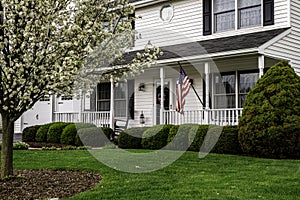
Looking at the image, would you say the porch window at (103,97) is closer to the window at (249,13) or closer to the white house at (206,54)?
the white house at (206,54)

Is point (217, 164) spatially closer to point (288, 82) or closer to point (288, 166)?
point (288, 166)

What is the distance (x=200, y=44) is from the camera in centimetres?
1457

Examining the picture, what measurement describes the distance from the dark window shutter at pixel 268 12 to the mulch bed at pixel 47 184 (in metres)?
8.54

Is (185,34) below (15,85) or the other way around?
the other way around

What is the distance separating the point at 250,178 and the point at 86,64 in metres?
3.50

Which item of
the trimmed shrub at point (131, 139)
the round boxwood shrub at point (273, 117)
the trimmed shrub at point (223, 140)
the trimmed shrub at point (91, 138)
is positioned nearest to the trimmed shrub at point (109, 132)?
the trimmed shrub at point (91, 138)

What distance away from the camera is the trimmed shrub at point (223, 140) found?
36.1 feet

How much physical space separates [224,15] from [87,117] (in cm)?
706

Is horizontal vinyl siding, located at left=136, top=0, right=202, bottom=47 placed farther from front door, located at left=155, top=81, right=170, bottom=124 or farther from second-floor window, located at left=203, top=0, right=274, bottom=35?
front door, located at left=155, top=81, right=170, bottom=124

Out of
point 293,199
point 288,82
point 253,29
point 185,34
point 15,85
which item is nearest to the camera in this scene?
point 293,199

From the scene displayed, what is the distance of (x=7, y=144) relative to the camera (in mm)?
7082

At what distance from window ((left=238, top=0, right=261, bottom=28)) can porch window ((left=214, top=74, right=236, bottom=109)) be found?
1898mm

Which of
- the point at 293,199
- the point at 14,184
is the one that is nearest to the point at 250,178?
the point at 293,199

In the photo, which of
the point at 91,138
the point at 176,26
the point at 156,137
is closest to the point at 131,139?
the point at 156,137
